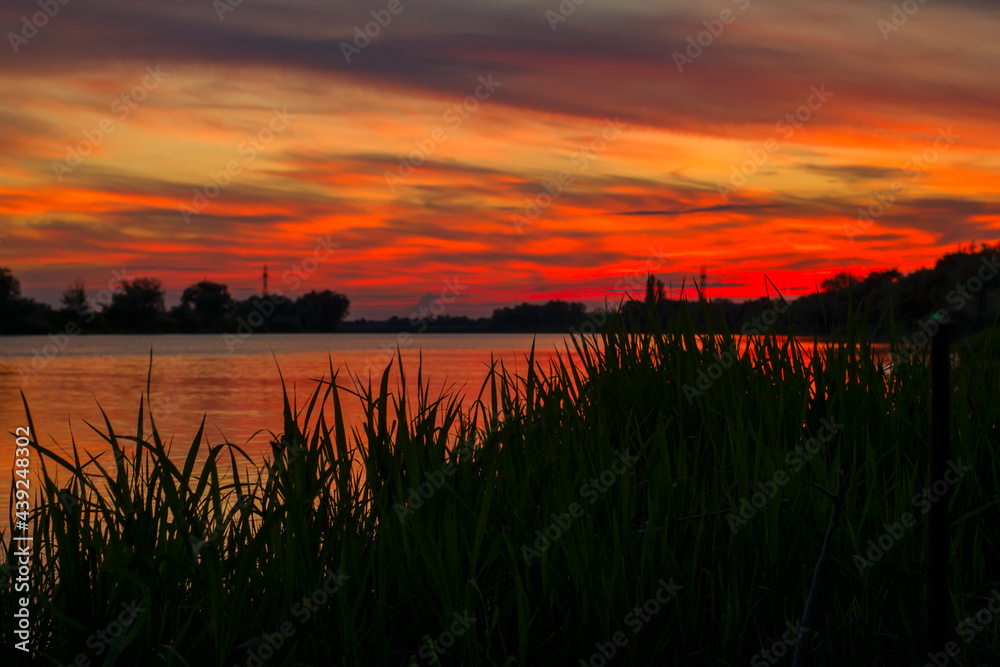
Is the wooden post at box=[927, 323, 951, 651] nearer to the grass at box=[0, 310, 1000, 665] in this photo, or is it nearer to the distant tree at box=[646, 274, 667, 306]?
the grass at box=[0, 310, 1000, 665]

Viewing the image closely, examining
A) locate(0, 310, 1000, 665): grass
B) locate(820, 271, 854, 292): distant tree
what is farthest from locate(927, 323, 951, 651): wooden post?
locate(820, 271, 854, 292): distant tree

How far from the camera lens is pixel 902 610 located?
400cm

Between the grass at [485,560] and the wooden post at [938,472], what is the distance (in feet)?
2.84

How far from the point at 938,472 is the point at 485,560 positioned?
2.19m

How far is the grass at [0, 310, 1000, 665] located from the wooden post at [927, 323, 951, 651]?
0.87m

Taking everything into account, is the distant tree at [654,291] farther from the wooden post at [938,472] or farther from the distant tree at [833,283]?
the wooden post at [938,472]

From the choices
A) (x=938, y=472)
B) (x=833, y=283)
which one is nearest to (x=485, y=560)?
(x=938, y=472)

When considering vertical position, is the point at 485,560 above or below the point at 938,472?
below

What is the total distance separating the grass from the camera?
3736 mm

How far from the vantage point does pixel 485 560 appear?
4.13m

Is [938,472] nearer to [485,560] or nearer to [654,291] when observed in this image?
[485,560]

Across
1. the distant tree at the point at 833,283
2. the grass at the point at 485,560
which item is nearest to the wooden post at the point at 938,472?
the grass at the point at 485,560

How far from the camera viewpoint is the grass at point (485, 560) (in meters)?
3.74

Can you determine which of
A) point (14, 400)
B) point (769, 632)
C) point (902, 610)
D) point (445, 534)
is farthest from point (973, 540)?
point (14, 400)
